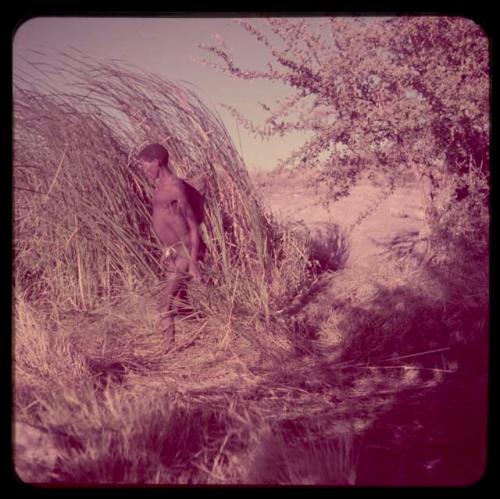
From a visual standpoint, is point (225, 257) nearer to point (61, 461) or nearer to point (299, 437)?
point (299, 437)

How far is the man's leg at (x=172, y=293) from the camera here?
3127 millimetres

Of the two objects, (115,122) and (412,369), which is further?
(115,122)

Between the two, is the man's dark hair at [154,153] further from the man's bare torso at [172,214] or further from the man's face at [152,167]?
the man's bare torso at [172,214]

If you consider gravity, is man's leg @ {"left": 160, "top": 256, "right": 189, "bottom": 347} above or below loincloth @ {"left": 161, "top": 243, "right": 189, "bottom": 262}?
below

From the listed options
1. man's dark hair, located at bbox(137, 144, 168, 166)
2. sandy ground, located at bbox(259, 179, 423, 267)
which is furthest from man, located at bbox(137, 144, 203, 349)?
sandy ground, located at bbox(259, 179, 423, 267)

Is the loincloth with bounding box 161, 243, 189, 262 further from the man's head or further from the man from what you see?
the man's head

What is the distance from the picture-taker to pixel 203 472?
73.6 inches

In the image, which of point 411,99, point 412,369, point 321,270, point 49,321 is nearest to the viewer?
point 412,369

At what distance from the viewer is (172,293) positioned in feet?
10.4

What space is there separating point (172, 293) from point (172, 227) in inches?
16.5

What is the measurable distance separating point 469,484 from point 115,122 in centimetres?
326

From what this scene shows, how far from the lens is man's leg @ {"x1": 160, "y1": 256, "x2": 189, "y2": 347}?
3127 millimetres
